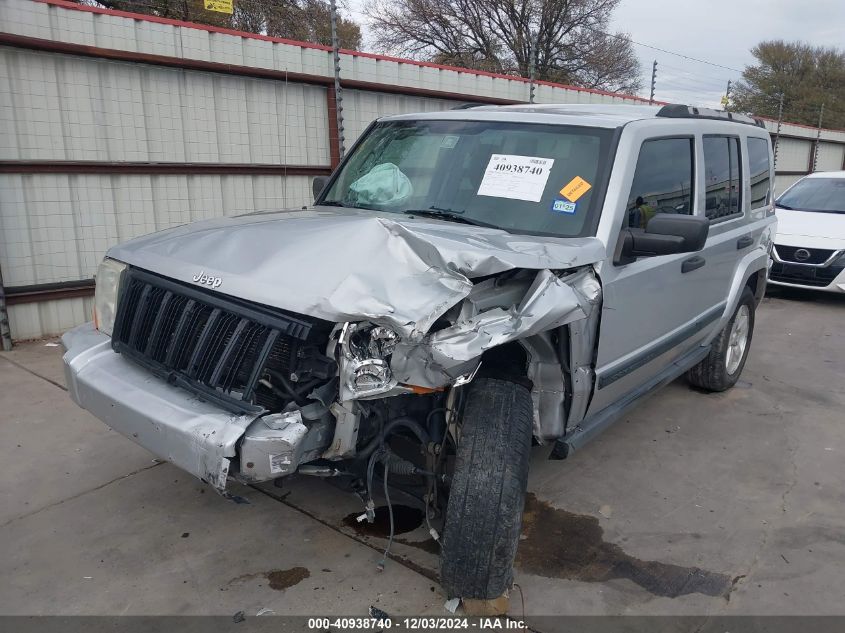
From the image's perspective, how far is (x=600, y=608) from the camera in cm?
273

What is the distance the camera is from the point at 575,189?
10.9ft

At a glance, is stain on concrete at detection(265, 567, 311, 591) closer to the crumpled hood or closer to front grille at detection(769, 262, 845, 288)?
the crumpled hood

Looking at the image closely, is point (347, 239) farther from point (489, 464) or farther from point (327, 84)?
point (327, 84)

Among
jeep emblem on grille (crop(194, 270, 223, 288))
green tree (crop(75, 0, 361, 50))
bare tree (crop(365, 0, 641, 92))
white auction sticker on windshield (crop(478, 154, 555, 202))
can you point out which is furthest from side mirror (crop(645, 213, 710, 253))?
bare tree (crop(365, 0, 641, 92))

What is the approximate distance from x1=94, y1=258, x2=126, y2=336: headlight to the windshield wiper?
1.44 metres

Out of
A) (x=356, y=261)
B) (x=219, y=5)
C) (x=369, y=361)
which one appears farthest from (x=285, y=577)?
(x=219, y=5)

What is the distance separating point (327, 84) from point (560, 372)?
5962mm

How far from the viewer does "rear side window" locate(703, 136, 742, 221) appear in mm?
4188

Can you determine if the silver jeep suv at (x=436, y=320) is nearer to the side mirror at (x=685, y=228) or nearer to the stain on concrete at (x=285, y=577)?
the side mirror at (x=685, y=228)

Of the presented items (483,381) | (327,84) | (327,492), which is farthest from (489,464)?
(327,84)

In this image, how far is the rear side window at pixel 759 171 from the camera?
16.1ft

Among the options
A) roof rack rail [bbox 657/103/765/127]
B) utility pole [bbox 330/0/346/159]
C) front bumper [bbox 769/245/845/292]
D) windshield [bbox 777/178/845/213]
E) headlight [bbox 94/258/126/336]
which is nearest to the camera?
headlight [bbox 94/258/126/336]

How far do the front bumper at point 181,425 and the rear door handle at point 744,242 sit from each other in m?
3.46

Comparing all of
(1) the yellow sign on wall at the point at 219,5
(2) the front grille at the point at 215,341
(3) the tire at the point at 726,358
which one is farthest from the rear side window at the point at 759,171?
(1) the yellow sign on wall at the point at 219,5
